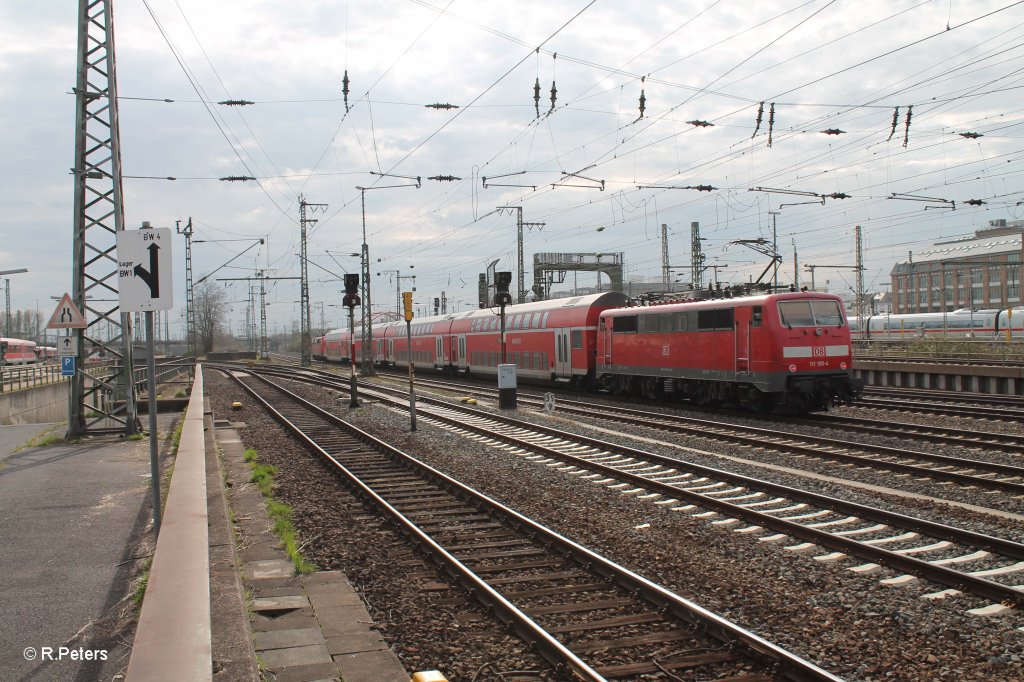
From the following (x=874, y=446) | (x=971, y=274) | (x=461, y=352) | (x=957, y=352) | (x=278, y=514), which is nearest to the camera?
(x=278, y=514)

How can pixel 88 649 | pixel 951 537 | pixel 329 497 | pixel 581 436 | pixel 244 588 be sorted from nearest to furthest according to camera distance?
1. pixel 88 649
2. pixel 244 588
3. pixel 951 537
4. pixel 329 497
5. pixel 581 436

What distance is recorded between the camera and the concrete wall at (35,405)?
28.2 m

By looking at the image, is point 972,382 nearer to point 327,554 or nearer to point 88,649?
point 327,554

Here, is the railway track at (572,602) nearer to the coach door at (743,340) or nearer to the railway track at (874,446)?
the railway track at (874,446)

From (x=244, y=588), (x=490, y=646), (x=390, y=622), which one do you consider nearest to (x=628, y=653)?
(x=490, y=646)

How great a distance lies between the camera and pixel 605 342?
26609mm

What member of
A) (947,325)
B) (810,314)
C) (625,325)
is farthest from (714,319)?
(947,325)

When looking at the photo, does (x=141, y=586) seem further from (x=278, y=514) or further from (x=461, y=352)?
(x=461, y=352)

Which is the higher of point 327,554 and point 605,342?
point 605,342

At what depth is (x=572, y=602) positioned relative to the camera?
664 cm

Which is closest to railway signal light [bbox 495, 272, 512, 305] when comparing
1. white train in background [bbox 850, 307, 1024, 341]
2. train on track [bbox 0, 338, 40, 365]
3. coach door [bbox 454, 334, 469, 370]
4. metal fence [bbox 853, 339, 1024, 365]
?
coach door [bbox 454, 334, 469, 370]

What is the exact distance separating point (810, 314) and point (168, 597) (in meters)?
16.7

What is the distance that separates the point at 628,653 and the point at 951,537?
4.37 meters

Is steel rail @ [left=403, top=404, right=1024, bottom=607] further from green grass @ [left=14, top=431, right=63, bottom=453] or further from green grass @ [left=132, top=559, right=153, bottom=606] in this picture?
green grass @ [left=14, top=431, right=63, bottom=453]
